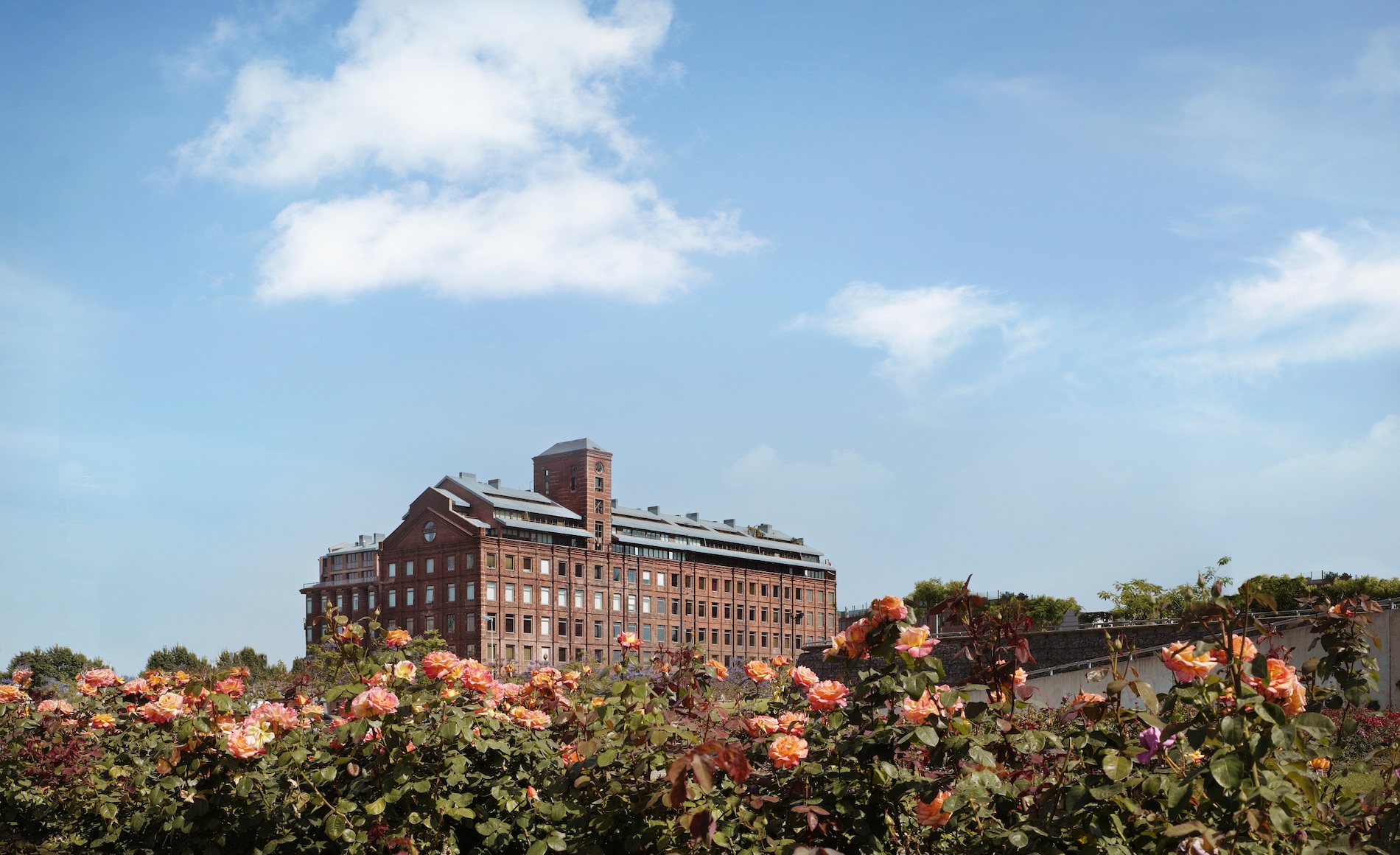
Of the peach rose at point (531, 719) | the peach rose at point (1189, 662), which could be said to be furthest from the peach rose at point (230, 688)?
the peach rose at point (1189, 662)

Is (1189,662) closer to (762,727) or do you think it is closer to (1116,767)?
(1116,767)

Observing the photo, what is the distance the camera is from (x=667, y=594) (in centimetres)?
8569

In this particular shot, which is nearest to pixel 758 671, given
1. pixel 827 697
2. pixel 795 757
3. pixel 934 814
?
pixel 827 697

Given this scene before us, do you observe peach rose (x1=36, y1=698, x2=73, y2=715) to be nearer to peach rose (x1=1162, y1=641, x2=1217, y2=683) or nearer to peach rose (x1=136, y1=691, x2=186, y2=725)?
peach rose (x1=136, y1=691, x2=186, y2=725)

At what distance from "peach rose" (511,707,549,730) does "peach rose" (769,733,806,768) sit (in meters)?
1.61

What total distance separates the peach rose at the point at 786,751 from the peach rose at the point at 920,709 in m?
0.41

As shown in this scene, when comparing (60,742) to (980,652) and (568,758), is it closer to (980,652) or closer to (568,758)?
(568,758)

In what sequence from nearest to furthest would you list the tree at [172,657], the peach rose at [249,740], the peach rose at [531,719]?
the peach rose at [249,740] < the peach rose at [531,719] < the tree at [172,657]

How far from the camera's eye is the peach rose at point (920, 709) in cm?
385

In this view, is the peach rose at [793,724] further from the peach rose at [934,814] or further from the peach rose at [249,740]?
A: the peach rose at [249,740]

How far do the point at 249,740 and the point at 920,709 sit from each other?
3210 mm

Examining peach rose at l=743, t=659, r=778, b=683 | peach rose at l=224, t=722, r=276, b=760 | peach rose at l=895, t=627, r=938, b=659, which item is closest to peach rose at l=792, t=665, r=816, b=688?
peach rose at l=743, t=659, r=778, b=683

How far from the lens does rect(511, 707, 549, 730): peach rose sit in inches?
209

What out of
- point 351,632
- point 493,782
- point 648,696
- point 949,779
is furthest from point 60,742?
point 949,779
